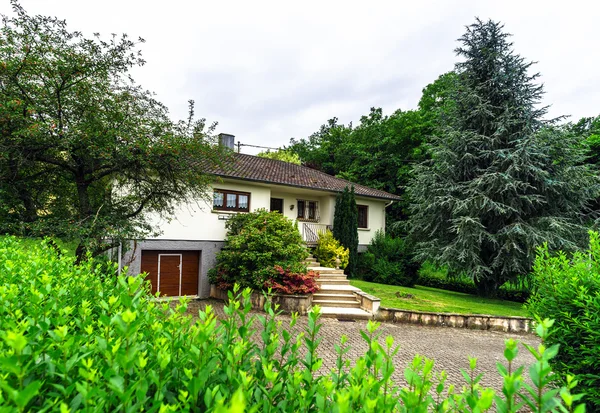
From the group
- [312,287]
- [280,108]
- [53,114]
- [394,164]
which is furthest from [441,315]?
[280,108]

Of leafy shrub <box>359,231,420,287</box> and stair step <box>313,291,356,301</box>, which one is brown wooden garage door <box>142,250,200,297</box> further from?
leafy shrub <box>359,231,420,287</box>

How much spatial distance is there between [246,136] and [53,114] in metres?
39.2

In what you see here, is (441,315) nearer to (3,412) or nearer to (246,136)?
(3,412)

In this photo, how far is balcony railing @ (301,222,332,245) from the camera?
17312 millimetres

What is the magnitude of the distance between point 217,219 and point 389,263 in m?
10.2

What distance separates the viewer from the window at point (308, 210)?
19000 millimetres

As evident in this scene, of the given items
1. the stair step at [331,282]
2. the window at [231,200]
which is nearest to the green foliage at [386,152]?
the stair step at [331,282]

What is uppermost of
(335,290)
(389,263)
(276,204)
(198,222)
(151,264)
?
(276,204)

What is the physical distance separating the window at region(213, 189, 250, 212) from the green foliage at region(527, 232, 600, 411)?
40.3 ft

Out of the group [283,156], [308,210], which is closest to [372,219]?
[308,210]

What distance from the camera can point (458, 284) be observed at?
59.7 ft

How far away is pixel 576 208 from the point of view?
14.8 metres

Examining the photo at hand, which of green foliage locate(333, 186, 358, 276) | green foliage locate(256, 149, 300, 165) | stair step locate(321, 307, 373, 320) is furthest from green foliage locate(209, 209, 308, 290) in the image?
green foliage locate(256, 149, 300, 165)

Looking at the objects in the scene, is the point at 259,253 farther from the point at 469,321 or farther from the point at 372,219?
the point at 372,219
